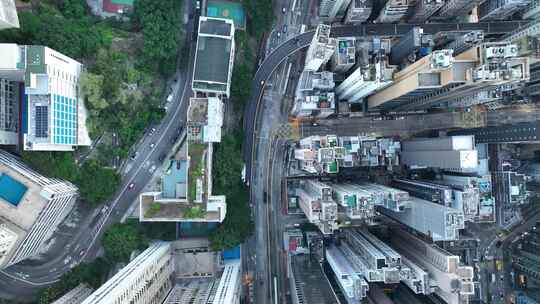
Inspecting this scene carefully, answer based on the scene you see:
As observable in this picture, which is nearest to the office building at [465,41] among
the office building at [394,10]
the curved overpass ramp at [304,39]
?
the curved overpass ramp at [304,39]

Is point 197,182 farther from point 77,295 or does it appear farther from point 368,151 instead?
point 368,151

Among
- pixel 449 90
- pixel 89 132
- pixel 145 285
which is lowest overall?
pixel 145 285

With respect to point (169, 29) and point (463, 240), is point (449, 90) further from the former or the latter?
point (169, 29)

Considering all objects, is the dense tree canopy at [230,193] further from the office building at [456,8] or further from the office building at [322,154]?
the office building at [456,8]

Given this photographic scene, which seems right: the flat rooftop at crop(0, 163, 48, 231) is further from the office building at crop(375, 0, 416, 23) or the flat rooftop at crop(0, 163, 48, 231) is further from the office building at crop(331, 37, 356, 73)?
the office building at crop(375, 0, 416, 23)

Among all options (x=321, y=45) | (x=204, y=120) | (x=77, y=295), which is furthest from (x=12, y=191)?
(x=321, y=45)

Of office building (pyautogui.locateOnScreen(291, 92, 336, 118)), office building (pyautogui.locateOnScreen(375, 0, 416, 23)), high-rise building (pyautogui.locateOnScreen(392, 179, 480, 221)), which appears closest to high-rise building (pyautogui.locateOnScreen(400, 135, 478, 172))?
high-rise building (pyautogui.locateOnScreen(392, 179, 480, 221))

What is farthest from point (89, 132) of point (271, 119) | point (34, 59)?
point (271, 119)
